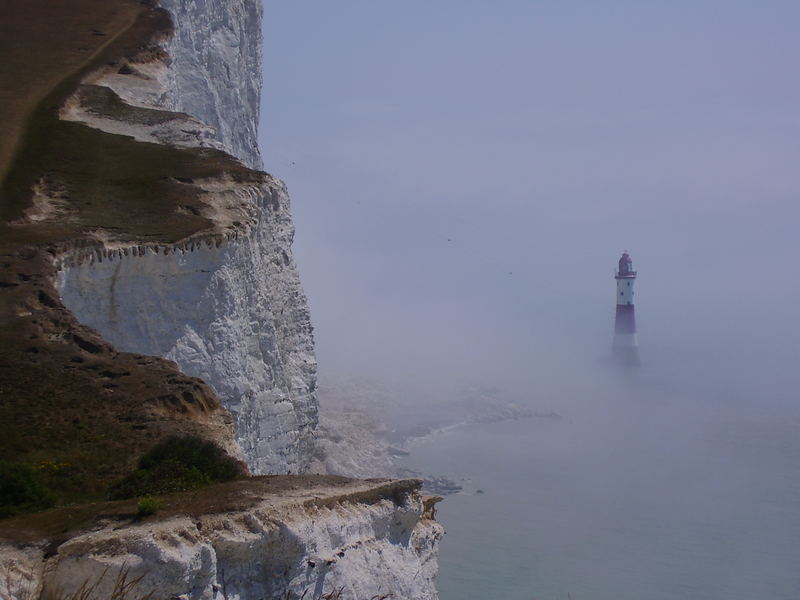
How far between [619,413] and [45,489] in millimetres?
82781

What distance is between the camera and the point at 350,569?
12766mm

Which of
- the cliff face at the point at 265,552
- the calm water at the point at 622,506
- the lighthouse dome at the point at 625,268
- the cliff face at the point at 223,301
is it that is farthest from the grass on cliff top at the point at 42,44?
the lighthouse dome at the point at 625,268

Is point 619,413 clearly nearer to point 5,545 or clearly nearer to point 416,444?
point 416,444

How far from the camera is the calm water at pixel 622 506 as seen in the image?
147ft

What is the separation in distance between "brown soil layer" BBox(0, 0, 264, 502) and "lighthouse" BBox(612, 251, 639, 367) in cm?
6784

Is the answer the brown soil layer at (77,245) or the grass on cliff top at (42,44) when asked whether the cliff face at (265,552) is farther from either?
the grass on cliff top at (42,44)

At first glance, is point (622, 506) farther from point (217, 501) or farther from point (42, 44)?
point (217, 501)

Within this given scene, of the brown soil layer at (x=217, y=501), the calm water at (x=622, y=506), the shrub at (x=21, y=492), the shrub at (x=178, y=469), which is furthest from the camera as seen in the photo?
the calm water at (x=622, y=506)

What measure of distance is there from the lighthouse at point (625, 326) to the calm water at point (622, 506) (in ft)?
40.1

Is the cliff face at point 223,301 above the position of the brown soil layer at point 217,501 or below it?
above

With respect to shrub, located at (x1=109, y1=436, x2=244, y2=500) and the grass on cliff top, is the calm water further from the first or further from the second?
shrub, located at (x1=109, y1=436, x2=244, y2=500)

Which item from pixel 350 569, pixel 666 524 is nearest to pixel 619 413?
pixel 666 524

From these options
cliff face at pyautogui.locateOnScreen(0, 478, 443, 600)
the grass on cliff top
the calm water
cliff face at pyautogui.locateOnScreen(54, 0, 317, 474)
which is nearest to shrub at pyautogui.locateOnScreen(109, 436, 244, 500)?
cliff face at pyautogui.locateOnScreen(0, 478, 443, 600)

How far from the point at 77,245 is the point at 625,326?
8773 cm
